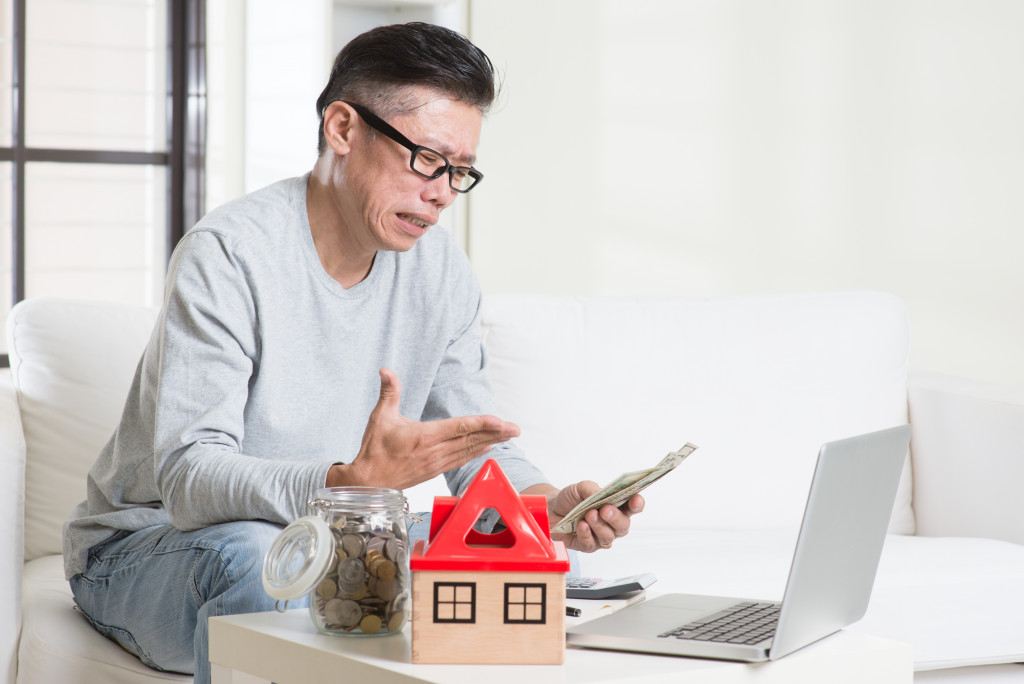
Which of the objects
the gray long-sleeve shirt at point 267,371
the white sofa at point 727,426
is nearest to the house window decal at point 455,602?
the gray long-sleeve shirt at point 267,371

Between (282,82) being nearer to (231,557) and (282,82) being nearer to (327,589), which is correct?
(231,557)

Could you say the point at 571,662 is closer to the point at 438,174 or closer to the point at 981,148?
the point at 438,174

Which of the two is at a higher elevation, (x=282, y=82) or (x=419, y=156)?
(x=282, y=82)

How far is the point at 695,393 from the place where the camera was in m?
2.12

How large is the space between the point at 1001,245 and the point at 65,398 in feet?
8.89

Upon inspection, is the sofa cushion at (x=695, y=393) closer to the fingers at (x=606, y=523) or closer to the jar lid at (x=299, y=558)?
the fingers at (x=606, y=523)

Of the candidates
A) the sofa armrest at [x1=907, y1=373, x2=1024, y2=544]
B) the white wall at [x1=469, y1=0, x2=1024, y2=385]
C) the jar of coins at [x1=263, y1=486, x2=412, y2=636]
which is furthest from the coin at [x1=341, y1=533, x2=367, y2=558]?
the white wall at [x1=469, y1=0, x2=1024, y2=385]

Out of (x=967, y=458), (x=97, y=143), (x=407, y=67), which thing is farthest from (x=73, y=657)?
(x=97, y=143)

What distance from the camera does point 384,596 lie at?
3.17 ft

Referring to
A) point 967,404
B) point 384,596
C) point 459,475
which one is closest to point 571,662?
point 384,596

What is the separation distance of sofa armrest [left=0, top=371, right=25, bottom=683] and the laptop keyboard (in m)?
0.91

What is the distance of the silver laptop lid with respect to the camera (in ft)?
3.03

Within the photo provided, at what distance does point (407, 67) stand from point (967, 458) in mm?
1324

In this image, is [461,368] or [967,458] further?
[967,458]
